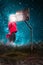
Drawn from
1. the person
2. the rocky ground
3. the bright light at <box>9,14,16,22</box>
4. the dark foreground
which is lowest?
the rocky ground

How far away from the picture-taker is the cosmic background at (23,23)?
3428mm

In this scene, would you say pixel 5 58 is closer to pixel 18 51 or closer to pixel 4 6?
pixel 18 51

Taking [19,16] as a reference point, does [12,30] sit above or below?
below

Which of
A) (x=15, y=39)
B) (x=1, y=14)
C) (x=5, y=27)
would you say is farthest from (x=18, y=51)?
(x=1, y=14)

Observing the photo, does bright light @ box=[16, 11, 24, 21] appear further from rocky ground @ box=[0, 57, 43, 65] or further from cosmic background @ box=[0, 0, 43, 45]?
rocky ground @ box=[0, 57, 43, 65]

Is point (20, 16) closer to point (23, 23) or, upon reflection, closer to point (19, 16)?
point (19, 16)

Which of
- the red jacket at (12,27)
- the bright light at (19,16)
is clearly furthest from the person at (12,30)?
the bright light at (19,16)

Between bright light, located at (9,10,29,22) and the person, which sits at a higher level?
bright light, located at (9,10,29,22)

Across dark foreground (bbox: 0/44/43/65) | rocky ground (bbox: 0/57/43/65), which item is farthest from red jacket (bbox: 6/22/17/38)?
rocky ground (bbox: 0/57/43/65)

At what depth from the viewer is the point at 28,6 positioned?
135 inches

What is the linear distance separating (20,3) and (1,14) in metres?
0.42

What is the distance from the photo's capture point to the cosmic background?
343 centimetres

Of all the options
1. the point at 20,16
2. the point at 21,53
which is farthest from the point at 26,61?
the point at 20,16

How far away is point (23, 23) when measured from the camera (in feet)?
11.3
